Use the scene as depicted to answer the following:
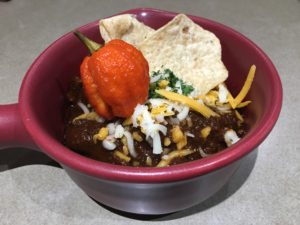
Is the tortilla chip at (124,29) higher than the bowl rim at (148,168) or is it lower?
higher

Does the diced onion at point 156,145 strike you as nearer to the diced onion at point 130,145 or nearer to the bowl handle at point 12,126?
the diced onion at point 130,145

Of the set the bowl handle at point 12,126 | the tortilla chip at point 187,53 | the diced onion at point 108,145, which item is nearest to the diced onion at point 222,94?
the tortilla chip at point 187,53

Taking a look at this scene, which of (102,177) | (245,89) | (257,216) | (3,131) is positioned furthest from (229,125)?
(3,131)

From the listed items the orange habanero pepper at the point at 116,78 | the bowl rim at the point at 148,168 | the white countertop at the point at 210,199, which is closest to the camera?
the bowl rim at the point at 148,168

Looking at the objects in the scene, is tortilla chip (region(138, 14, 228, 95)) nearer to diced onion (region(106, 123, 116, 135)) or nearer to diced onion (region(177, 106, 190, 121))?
diced onion (region(177, 106, 190, 121))

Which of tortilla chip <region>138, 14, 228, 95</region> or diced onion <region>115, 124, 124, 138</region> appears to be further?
tortilla chip <region>138, 14, 228, 95</region>

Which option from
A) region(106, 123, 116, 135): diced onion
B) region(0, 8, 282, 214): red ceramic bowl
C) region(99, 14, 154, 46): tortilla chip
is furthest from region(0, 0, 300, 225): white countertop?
region(99, 14, 154, 46): tortilla chip
